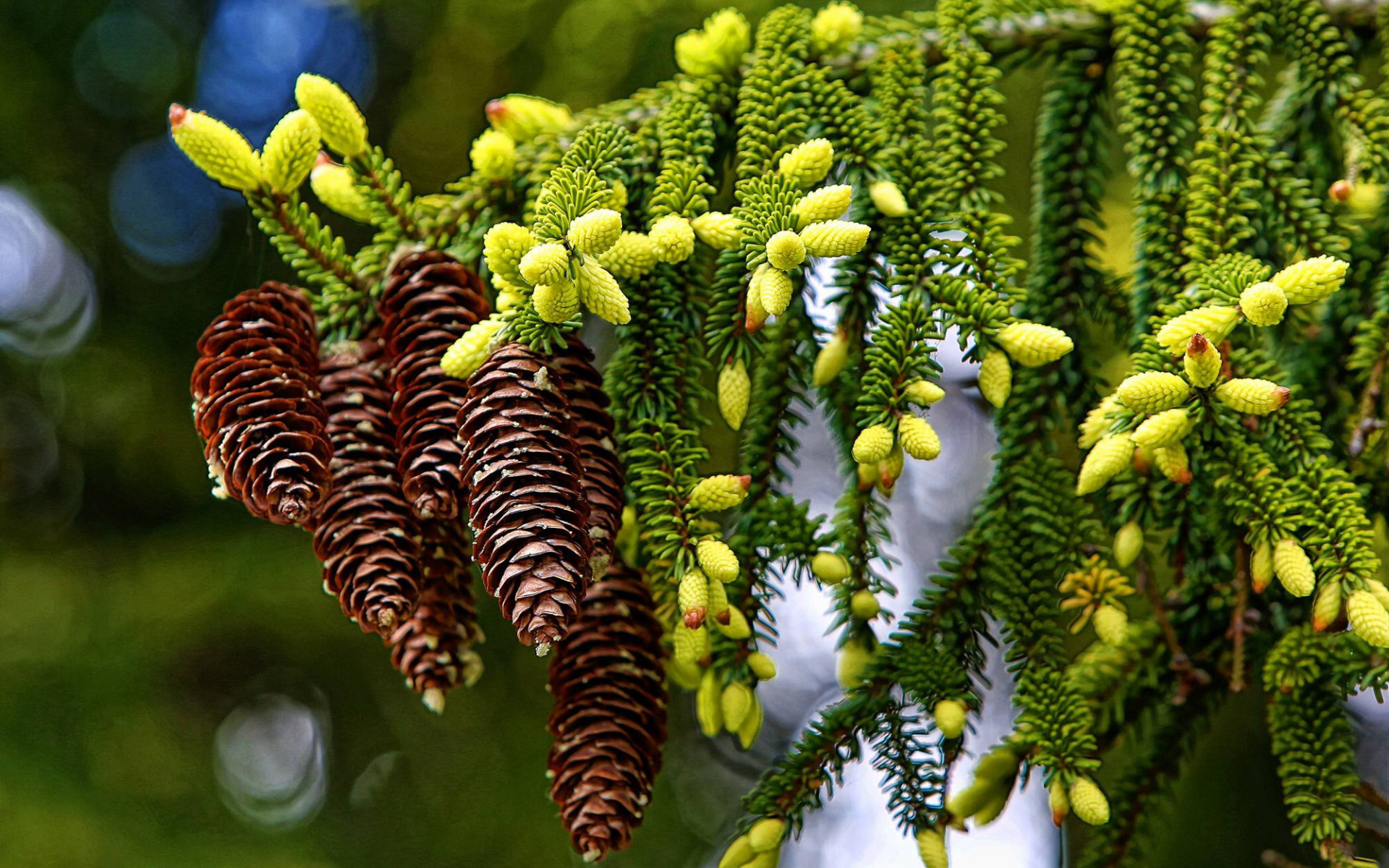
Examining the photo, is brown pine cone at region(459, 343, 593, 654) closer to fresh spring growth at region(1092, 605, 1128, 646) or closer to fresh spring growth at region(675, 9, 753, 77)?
fresh spring growth at region(675, 9, 753, 77)

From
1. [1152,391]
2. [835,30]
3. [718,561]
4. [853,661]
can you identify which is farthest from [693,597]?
[835,30]

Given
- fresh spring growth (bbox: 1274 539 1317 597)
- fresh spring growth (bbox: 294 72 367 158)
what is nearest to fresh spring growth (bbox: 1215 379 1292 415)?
fresh spring growth (bbox: 1274 539 1317 597)

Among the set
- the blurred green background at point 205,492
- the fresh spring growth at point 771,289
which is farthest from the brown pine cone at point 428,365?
the blurred green background at point 205,492

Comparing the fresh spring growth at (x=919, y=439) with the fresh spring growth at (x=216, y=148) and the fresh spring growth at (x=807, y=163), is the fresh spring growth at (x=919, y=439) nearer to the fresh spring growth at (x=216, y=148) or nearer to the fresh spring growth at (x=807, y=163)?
the fresh spring growth at (x=807, y=163)

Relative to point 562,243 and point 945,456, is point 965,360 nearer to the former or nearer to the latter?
point 562,243

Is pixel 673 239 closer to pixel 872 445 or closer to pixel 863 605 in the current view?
pixel 872 445
